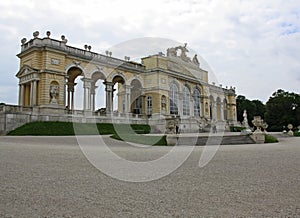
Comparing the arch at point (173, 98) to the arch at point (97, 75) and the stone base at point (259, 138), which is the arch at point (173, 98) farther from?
the stone base at point (259, 138)

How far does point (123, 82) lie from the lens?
1789 inches

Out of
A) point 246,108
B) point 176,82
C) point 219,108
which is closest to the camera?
point 176,82

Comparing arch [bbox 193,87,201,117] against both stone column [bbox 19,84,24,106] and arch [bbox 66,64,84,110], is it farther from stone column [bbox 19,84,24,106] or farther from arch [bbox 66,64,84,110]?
stone column [bbox 19,84,24,106]

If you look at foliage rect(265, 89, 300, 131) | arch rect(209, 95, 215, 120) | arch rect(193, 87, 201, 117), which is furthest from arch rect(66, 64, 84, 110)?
foliage rect(265, 89, 300, 131)

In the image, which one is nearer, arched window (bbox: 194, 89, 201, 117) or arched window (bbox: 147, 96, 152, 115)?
arched window (bbox: 147, 96, 152, 115)

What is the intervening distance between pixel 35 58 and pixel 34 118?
8380 millimetres

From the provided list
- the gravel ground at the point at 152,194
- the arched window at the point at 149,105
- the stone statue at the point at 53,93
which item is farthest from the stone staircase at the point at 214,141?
the arched window at the point at 149,105

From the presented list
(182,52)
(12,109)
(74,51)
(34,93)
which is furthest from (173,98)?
(12,109)

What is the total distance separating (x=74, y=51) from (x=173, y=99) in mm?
20327

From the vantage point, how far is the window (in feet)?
163

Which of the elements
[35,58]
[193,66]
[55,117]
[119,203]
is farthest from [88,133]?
[193,66]

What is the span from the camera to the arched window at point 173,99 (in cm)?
4969

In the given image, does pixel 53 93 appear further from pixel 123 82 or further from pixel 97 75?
pixel 123 82

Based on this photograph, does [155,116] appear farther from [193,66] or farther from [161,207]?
[161,207]
